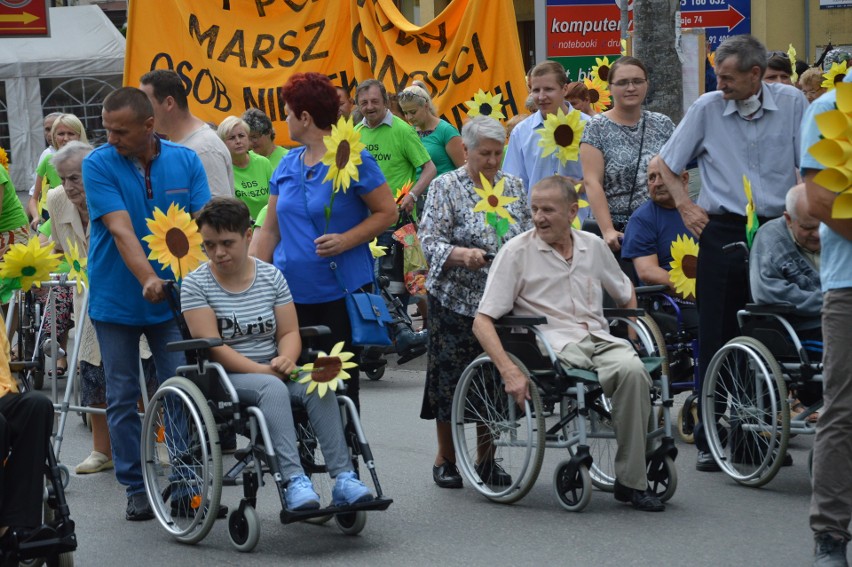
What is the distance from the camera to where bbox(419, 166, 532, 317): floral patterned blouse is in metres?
7.73

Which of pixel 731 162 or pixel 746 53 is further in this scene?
pixel 731 162

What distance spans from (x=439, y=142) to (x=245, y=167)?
7.34 feet

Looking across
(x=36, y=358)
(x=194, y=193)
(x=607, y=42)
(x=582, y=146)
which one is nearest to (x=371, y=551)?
(x=194, y=193)

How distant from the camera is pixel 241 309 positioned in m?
6.86

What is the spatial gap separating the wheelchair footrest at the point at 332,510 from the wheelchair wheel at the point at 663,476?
140 centimetres

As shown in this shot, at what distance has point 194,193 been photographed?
7395 mm

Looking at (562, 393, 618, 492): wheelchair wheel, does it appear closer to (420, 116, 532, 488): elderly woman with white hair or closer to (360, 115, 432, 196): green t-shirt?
(420, 116, 532, 488): elderly woman with white hair

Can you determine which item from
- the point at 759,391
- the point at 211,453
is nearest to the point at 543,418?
the point at 759,391

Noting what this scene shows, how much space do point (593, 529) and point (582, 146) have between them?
11.2 ft

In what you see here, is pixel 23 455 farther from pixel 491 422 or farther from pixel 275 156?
pixel 275 156

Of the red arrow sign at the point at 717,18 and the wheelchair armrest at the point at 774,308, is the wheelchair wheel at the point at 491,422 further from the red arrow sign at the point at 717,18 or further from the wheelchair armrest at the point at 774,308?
the red arrow sign at the point at 717,18

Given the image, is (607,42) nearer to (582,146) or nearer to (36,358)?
(582,146)

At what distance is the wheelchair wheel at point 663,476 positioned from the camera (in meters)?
7.11

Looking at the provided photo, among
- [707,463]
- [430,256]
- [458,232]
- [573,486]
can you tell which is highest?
[458,232]
